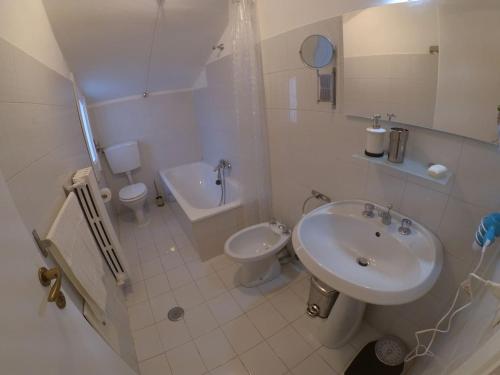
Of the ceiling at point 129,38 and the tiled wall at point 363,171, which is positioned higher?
the ceiling at point 129,38

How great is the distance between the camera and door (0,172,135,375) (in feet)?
1.50

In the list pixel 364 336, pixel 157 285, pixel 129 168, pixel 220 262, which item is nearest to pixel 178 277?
pixel 157 285

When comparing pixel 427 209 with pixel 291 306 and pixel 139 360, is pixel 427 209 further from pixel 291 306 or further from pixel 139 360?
pixel 139 360

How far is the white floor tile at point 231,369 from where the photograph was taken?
1441mm

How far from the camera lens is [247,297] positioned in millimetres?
1906

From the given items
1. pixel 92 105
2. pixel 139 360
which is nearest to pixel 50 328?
pixel 139 360

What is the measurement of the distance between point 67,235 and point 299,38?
160 cm

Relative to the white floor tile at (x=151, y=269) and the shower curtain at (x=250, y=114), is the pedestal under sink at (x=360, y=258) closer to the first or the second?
the shower curtain at (x=250, y=114)

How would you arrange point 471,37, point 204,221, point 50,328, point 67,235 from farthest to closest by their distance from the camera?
1. point 204,221
2. point 67,235
3. point 471,37
4. point 50,328

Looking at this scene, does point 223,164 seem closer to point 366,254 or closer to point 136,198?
point 136,198

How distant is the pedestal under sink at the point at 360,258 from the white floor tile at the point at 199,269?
1.08m

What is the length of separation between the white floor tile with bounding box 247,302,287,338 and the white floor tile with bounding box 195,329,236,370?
24 centimetres

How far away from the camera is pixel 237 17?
5.64 ft

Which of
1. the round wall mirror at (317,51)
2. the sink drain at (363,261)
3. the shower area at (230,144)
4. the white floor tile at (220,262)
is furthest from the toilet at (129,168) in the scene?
the sink drain at (363,261)
